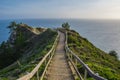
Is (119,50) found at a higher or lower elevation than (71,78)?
lower

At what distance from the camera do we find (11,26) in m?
108

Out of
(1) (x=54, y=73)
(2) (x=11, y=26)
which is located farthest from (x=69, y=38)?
(2) (x=11, y=26)

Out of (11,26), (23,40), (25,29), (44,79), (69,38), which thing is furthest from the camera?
(11,26)

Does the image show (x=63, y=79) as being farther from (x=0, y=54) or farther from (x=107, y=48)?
(x=107, y=48)

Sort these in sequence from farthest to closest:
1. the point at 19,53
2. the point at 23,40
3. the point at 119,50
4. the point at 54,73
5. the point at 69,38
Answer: the point at 119,50 → the point at 23,40 → the point at 19,53 → the point at 69,38 → the point at 54,73

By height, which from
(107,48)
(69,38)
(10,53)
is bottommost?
(107,48)

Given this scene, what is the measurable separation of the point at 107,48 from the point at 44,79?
394 ft

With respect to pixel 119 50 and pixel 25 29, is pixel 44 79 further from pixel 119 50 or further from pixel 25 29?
pixel 119 50

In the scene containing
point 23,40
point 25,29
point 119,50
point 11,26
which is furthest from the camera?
point 119,50

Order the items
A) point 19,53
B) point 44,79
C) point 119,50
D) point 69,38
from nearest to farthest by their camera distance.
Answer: point 44,79, point 69,38, point 19,53, point 119,50

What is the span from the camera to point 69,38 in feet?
184

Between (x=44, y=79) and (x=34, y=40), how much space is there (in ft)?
180

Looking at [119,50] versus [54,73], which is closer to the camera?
[54,73]

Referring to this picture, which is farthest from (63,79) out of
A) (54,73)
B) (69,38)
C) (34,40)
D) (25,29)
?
(25,29)
